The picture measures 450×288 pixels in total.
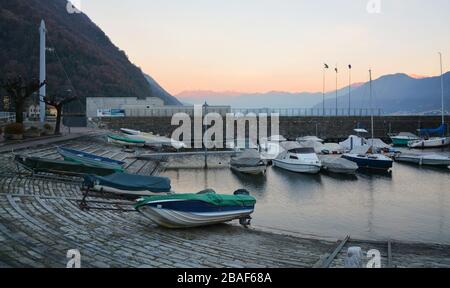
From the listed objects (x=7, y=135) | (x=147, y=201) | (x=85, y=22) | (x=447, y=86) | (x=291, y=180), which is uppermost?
(x=85, y=22)

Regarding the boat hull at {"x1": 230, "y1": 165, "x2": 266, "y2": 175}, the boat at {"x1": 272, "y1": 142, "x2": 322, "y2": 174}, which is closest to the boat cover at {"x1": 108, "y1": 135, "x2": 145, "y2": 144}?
the boat hull at {"x1": 230, "y1": 165, "x2": 266, "y2": 175}

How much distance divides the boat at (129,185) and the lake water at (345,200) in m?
4.42

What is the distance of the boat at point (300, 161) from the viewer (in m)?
29.5

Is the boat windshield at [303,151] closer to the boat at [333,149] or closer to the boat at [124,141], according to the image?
the boat at [333,149]

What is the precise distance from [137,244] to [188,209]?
225cm

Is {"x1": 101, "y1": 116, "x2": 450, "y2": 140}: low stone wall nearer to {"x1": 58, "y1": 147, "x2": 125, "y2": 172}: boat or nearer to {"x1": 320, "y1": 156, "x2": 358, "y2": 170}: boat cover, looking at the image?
{"x1": 320, "y1": 156, "x2": 358, "y2": 170}: boat cover

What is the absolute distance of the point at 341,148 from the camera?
4516 centimetres

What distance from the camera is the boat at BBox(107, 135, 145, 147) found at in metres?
38.7

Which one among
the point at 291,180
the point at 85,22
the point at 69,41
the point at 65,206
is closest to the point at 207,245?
the point at 65,206

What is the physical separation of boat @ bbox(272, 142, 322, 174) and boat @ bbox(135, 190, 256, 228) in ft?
59.1

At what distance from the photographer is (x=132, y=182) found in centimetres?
1586

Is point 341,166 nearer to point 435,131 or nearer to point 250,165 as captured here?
point 250,165

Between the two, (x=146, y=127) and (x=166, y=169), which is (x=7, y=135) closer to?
(x=166, y=169)

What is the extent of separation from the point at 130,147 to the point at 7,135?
46.2 feet
